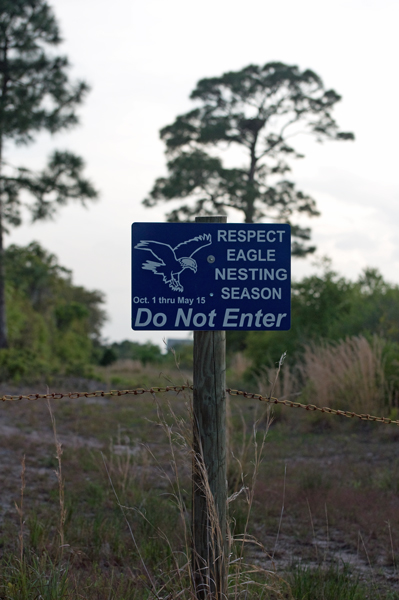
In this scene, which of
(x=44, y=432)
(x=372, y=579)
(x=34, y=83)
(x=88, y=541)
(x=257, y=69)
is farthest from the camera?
(x=257, y=69)

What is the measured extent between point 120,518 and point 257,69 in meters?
22.1

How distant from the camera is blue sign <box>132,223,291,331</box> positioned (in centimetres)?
291

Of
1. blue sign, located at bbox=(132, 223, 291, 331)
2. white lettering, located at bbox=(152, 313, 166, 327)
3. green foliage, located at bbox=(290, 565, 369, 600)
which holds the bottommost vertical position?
green foliage, located at bbox=(290, 565, 369, 600)

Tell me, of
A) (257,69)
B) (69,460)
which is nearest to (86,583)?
(69,460)

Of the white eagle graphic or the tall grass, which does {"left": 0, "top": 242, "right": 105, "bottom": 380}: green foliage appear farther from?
the white eagle graphic

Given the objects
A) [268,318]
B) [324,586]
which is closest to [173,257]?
[268,318]

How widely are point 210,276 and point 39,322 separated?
828 inches

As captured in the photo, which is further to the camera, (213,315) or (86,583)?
(86,583)

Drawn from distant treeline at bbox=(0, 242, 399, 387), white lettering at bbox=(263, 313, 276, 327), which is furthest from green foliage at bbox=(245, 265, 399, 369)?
white lettering at bbox=(263, 313, 276, 327)

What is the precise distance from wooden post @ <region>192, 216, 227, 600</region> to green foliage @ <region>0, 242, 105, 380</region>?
13415 millimetres

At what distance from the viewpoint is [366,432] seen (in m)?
9.33

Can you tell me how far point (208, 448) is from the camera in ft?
9.57

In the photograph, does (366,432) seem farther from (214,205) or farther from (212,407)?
(214,205)

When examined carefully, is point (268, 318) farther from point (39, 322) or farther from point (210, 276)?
point (39, 322)
